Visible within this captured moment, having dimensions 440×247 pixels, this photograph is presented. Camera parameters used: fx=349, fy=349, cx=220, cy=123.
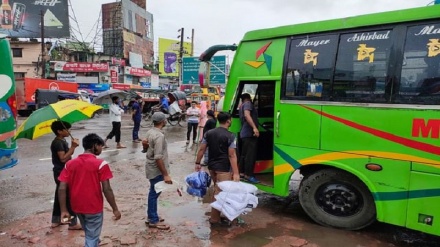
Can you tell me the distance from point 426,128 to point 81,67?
137 feet

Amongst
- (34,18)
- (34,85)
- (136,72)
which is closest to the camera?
(34,85)

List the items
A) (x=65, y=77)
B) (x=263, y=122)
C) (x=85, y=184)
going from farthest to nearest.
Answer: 1. (x=65, y=77)
2. (x=263, y=122)
3. (x=85, y=184)

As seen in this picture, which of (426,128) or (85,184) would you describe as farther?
(426,128)

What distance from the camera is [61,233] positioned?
464 centimetres

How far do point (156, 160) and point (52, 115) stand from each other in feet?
4.47

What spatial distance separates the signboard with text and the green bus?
38882 mm

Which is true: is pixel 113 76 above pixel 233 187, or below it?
above

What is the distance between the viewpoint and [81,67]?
40.8 metres

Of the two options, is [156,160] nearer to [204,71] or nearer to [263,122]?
[263,122]

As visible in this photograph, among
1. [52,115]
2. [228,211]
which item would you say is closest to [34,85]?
[52,115]

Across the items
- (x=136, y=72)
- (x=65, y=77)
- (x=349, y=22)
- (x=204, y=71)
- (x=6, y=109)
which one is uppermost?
(x=136, y=72)

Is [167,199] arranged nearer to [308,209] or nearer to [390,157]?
[308,209]

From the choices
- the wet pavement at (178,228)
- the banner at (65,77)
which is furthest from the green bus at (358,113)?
the banner at (65,77)

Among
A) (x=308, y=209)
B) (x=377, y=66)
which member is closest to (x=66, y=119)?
(x=308, y=209)
